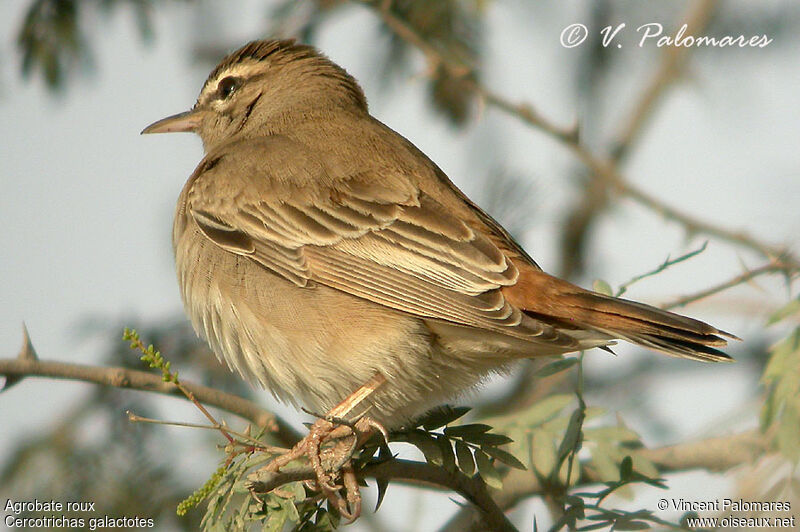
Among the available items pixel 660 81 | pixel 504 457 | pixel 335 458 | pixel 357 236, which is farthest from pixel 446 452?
pixel 660 81

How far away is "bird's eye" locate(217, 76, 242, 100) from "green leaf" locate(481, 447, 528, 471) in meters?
3.03

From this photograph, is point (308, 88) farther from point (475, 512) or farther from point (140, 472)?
point (475, 512)

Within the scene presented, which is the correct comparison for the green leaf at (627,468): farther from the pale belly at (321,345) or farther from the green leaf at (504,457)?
the pale belly at (321,345)

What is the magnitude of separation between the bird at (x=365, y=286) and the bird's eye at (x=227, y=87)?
729mm

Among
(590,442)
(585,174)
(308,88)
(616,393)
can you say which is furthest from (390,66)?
(590,442)

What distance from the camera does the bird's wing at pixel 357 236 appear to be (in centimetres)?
381

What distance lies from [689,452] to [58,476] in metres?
2.82

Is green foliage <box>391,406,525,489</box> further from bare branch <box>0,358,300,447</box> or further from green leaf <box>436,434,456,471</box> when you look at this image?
bare branch <box>0,358,300,447</box>

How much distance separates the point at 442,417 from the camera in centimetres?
370

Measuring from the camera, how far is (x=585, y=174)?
244 inches

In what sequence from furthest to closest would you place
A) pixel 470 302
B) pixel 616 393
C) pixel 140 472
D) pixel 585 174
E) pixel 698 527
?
pixel 585 174
pixel 616 393
pixel 140 472
pixel 470 302
pixel 698 527

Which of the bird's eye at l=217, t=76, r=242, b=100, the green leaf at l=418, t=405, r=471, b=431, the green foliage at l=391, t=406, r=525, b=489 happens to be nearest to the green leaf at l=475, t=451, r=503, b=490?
the green foliage at l=391, t=406, r=525, b=489

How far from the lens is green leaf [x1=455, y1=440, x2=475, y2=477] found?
11.0 ft

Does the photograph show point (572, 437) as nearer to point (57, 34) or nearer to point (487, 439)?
point (487, 439)
